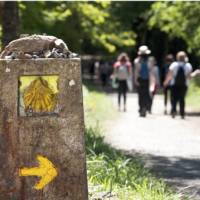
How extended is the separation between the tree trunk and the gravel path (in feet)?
9.02

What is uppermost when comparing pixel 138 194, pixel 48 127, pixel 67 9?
pixel 67 9

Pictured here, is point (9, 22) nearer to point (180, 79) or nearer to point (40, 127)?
point (40, 127)

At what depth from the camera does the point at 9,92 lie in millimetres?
6699

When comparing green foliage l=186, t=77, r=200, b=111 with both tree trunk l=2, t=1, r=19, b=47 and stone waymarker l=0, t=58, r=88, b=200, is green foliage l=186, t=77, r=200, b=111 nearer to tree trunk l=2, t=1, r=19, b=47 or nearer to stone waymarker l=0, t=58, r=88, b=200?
tree trunk l=2, t=1, r=19, b=47

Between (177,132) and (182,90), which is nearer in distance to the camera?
(177,132)

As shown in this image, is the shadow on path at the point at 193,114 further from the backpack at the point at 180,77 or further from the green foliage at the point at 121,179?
the green foliage at the point at 121,179

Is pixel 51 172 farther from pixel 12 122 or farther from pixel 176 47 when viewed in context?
pixel 176 47

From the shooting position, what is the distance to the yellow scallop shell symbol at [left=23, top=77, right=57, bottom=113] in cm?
673

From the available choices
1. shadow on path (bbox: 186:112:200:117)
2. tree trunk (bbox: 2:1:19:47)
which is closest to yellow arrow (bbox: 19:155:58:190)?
tree trunk (bbox: 2:1:19:47)

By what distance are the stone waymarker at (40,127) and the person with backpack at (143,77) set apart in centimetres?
1426

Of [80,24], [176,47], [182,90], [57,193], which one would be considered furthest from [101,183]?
[176,47]

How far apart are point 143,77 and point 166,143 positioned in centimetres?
653

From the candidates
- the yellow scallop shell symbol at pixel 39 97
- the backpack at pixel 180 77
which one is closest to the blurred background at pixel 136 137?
the backpack at pixel 180 77

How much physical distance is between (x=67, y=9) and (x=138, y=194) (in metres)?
20.1
